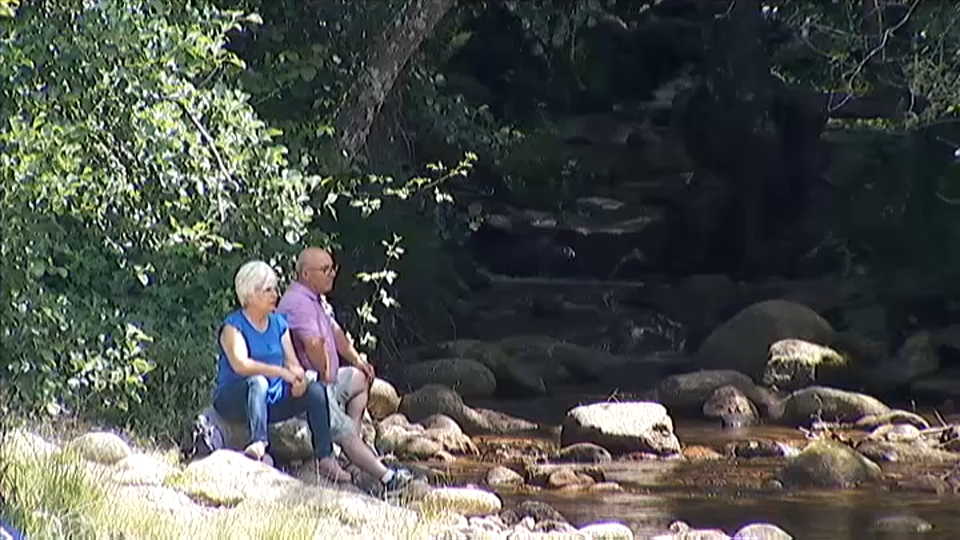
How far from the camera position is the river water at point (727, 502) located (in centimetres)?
893

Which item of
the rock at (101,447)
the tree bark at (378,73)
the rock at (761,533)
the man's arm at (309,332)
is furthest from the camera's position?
the tree bark at (378,73)

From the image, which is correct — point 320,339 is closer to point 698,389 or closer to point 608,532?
point 608,532

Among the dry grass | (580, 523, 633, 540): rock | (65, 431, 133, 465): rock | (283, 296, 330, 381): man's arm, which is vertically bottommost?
the dry grass

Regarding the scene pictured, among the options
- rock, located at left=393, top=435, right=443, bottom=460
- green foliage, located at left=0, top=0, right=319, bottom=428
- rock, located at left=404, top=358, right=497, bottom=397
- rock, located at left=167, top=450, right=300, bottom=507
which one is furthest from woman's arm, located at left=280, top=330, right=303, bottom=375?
rock, located at left=404, top=358, right=497, bottom=397

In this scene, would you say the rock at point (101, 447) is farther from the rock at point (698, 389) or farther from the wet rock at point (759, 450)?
the rock at point (698, 389)

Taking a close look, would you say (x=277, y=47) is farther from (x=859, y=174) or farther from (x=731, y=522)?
(x=859, y=174)

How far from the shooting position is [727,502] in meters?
9.63

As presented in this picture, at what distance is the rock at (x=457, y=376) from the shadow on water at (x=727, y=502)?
2.40m

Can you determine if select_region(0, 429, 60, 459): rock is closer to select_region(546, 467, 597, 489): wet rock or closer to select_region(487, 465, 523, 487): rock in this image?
select_region(487, 465, 523, 487): rock

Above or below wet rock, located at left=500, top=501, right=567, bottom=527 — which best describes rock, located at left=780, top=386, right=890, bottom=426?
above

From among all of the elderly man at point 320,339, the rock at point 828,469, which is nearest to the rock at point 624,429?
the rock at point 828,469

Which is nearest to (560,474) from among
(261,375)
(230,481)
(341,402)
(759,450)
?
(759,450)

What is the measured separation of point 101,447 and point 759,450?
16.3 feet

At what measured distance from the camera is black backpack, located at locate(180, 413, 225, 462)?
848 cm
